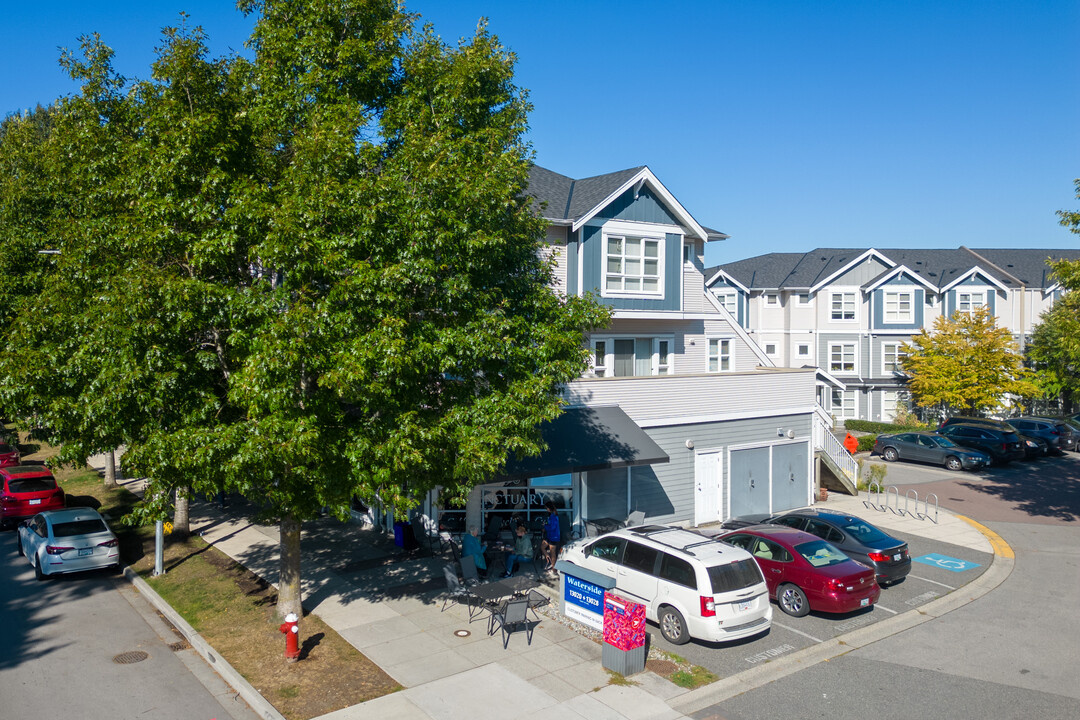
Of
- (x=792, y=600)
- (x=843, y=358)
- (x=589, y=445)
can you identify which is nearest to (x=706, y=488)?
(x=589, y=445)

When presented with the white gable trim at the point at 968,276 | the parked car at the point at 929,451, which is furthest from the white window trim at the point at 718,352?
the white gable trim at the point at 968,276

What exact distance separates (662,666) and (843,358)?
3941 cm

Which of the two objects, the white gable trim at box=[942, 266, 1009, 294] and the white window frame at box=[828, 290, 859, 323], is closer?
the white gable trim at box=[942, 266, 1009, 294]

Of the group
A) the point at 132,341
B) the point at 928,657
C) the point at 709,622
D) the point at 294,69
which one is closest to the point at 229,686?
the point at 132,341

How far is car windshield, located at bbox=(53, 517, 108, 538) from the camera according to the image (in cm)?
1662

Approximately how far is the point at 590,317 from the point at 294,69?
6493 mm

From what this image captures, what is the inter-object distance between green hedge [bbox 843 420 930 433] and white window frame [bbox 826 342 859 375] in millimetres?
3969

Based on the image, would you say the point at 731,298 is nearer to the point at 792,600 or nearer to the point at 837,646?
the point at 792,600

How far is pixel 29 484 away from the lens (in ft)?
72.2

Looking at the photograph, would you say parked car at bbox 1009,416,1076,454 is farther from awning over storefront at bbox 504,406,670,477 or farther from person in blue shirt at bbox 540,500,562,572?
person in blue shirt at bbox 540,500,562,572

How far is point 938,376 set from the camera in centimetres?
4116

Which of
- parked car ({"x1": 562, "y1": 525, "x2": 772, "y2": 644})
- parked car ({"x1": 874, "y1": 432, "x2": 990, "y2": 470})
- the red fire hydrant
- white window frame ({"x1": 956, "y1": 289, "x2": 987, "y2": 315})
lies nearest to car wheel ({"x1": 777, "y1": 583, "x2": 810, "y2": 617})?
parked car ({"x1": 562, "y1": 525, "x2": 772, "y2": 644})

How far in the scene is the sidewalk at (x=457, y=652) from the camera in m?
10.3

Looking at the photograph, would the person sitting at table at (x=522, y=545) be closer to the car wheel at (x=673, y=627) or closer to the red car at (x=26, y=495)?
the car wheel at (x=673, y=627)
